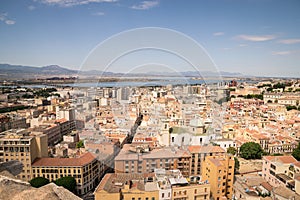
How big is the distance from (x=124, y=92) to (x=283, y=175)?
10591 millimetres

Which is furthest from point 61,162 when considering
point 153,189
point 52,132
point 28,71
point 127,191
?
point 28,71

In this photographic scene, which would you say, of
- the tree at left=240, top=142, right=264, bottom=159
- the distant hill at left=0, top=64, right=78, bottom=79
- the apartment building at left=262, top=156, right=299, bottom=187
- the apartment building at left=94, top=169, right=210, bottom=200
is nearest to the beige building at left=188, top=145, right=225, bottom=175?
the apartment building at left=262, top=156, right=299, bottom=187

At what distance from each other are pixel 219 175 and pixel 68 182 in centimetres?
277

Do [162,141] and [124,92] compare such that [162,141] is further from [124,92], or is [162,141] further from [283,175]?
[124,92]

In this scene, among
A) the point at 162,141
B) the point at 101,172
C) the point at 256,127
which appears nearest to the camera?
the point at 101,172

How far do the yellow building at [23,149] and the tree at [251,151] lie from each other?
539 cm

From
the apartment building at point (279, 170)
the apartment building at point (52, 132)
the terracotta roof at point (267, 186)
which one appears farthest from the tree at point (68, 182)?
the apartment building at point (279, 170)

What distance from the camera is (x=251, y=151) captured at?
6270mm

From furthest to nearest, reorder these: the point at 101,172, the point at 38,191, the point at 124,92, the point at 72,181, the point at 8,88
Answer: the point at 8,88
the point at 124,92
the point at 101,172
the point at 72,181
the point at 38,191

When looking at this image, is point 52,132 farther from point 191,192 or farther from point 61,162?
point 191,192

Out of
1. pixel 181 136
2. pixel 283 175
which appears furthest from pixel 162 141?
pixel 283 175

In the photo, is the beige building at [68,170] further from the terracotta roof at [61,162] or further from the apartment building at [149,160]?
the apartment building at [149,160]

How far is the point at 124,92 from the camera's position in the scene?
13797 millimetres

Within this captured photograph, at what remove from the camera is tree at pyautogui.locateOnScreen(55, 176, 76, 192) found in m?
4.07
